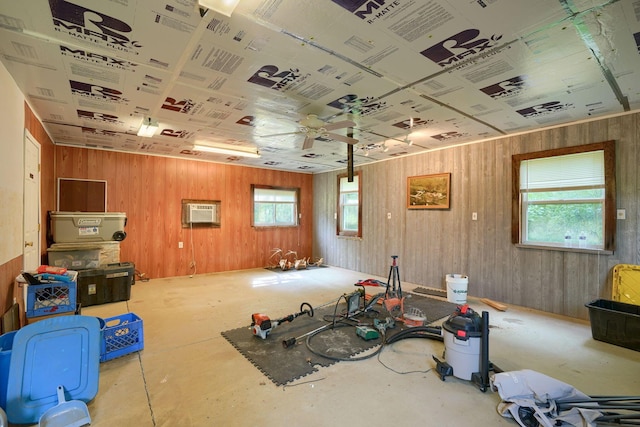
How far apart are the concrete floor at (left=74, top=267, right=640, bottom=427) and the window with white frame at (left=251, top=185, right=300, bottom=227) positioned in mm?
3749

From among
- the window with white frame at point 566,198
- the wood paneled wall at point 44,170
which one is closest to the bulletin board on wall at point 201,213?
the wood paneled wall at point 44,170

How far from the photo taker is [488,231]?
4.68 metres

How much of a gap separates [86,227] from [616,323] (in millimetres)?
Result: 7138

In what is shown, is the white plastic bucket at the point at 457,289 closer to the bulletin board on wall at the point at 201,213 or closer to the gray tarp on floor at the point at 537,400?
the gray tarp on floor at the point at 537,400

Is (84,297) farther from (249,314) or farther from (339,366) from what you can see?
(339,366)

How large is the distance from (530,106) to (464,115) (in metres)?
0.68

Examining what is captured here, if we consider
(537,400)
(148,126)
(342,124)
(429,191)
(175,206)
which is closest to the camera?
(537,400)

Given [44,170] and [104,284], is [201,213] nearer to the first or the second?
[104,284]

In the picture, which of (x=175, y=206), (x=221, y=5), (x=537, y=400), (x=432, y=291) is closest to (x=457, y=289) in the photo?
(x=432, y=291)

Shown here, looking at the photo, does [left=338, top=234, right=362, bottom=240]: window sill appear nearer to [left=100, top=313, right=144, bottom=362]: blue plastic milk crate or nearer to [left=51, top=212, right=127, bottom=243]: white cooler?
[left=51, top=212, right=127, bottom=243]: white cooler

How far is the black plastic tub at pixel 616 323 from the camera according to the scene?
2943mm

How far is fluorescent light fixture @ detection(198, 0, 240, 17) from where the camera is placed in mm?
1647

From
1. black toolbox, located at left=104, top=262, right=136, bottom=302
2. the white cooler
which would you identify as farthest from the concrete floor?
the white cooler

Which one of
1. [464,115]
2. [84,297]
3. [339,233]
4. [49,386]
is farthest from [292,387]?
[339,233]
